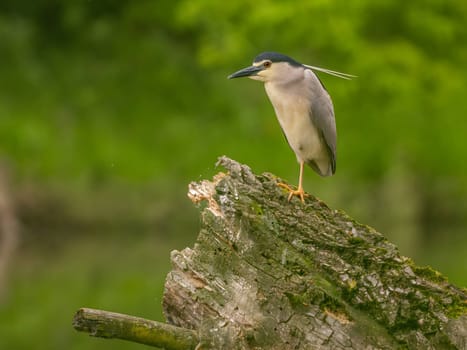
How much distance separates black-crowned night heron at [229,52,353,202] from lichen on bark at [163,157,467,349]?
61.5 inches

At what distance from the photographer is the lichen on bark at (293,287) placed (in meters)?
6.38

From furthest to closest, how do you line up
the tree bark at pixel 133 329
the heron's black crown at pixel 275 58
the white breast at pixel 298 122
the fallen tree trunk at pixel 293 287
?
the white breast at pixel 298 122, the heron's black crown at pixel 275 58, the fallen tree trunk at pixel 293 287, the tree bark at pixel 133 329

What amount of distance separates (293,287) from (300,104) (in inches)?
90.7

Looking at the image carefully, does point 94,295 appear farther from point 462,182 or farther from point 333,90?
point 462,182

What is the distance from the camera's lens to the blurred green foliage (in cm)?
2394

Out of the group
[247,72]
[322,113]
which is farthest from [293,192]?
[322,113]

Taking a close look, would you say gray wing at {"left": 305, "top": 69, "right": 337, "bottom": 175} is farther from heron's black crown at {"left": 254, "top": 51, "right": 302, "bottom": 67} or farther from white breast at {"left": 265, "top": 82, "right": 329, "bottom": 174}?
heron's black crown at {"left": 254, "top": 51, "right": 302, "bottom": 67}

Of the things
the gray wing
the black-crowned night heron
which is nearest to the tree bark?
the black-crowned night heron

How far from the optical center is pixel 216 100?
2630cm

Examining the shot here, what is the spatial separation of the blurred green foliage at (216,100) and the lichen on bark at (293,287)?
15.9 m

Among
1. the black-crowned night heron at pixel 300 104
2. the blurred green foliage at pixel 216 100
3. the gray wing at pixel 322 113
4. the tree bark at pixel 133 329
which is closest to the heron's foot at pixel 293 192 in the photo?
the black-crowned night heron at pixel 300 104

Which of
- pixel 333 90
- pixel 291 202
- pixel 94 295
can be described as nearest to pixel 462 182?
pixel 333 90

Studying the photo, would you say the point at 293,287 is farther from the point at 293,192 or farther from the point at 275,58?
the point at 275,58

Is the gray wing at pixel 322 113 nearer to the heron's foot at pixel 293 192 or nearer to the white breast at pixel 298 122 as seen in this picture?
the white breast at pixel 298 122
